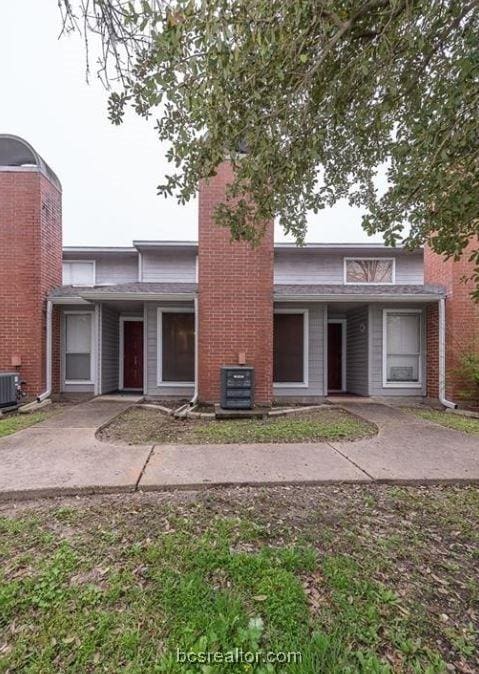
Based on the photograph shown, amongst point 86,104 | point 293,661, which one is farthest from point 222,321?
point 293,661

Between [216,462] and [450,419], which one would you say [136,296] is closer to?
[216,462]

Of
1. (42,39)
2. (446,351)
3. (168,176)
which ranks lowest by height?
(446,351)

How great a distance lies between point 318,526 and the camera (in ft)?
9.47

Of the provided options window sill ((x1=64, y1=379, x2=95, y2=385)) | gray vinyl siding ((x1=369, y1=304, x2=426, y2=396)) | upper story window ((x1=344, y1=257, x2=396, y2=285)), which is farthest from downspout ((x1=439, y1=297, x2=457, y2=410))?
window sill ((x1=64, y1=379, x2=95, y2=385))

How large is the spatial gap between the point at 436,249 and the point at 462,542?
2.73 meters

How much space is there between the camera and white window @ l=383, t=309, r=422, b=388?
9.57m

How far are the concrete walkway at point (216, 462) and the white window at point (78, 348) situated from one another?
4.13m

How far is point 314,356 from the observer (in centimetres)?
921

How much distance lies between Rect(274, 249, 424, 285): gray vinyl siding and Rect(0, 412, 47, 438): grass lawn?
8.63 m

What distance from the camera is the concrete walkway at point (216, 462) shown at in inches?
144

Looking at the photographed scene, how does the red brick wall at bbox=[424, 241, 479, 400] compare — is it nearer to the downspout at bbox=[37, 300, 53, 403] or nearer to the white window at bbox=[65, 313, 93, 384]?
the white window at bbox=[65, 313, 93, 384]

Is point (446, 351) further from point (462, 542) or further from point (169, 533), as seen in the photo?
point (169, 533)

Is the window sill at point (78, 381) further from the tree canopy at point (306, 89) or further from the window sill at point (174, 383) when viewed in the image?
the tree canopy at point (306, 89)
